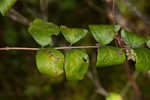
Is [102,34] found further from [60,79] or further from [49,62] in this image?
[60,79]

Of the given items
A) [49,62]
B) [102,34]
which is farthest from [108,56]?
Answer: [49,62]

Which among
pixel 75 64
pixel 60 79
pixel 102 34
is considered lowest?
pixel 60 79

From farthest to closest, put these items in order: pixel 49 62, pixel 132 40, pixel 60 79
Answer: pixel 60 79, pixel 132 40, pixel 49 62

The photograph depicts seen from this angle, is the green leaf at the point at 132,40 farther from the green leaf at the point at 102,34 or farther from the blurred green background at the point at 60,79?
the blurred green background at the point at 60,79

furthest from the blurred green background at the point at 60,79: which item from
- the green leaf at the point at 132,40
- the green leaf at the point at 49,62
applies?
the green leaf at the point at 49,62

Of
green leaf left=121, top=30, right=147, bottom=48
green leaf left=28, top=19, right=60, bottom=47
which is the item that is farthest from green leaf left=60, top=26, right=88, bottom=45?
green leaf left=121, top=30, right=147, bottom=48

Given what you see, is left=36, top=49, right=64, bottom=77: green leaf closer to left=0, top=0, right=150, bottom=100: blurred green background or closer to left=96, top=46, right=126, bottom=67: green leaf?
left=96, top=46, right=126, bottom=67: green leaf
